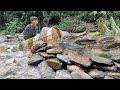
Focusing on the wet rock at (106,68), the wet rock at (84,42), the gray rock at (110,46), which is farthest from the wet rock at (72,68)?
the wet rock at (84,42)

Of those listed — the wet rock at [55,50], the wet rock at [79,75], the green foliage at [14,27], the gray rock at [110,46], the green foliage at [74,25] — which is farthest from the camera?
the green foliage at [14,27]

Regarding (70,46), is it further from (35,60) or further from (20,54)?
(20,54)

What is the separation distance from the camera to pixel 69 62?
3477 mm

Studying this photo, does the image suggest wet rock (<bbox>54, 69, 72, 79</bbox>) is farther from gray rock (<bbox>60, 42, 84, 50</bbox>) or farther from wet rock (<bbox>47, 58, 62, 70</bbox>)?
gray rock (<bbox>60, 42, 84, 50</bbox>)

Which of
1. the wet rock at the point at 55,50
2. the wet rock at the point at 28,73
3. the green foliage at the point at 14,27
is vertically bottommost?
the wet rock at the point at 28,73

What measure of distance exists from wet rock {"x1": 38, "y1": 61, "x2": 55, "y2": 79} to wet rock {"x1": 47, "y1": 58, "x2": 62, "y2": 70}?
0.05 meters

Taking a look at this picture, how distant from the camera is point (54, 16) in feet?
25.7

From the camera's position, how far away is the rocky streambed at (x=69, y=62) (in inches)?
131

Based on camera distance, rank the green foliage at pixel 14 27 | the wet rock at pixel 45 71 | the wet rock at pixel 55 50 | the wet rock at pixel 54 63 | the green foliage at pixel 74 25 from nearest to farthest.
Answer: the wet rock at pixel 45 71 → the wet rock at pixel 54 63 → the wet rock at pixel 55 50 → the green foliage at pixel 74 25 → the green foliage at pixel 14 27

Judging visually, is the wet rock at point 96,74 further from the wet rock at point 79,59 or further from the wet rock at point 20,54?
the wet rock at point 20,54
